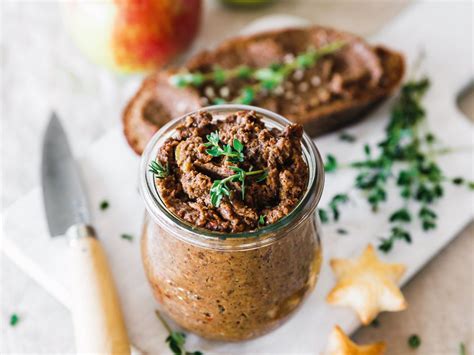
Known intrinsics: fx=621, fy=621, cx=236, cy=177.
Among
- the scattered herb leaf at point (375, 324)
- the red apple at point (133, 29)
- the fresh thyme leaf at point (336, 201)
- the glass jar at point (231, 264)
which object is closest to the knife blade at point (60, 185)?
the glass jar at point (231, 264)

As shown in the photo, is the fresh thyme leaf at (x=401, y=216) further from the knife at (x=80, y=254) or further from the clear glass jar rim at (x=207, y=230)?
the knife at (x=80, y=254)

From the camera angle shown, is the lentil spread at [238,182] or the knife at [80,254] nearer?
the lentil spread at [238,182]

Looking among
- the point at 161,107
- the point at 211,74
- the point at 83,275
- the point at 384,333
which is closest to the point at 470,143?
the point at 384,333

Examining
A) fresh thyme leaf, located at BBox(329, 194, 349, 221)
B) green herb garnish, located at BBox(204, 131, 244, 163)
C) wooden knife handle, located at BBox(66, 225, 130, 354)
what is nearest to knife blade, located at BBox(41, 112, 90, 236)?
wooden knife handle, located at BBox(66, 225, 130, 354)

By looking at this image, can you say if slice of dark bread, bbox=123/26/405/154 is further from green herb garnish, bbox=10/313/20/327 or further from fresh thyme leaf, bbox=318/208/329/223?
green herb garnish, bbox=10/313/20/327

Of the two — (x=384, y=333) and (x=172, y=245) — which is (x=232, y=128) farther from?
(x=384, y=333)

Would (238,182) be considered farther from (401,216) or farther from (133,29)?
(133,29)
